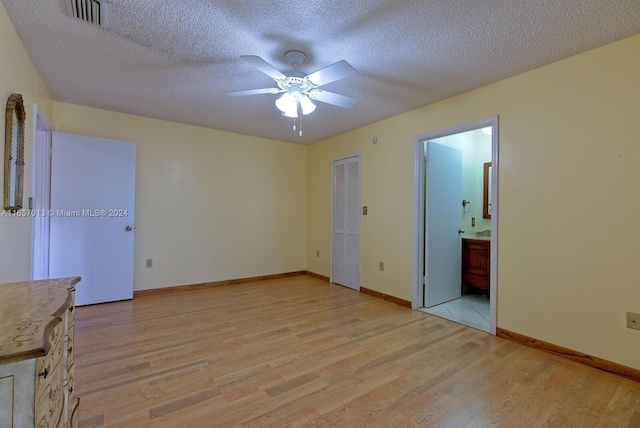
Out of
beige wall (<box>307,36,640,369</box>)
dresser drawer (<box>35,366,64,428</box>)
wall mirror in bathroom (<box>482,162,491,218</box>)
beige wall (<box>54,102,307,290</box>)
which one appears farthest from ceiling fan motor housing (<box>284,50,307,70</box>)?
wall mirror in bathroom (<box>482,162,491,218</box>)

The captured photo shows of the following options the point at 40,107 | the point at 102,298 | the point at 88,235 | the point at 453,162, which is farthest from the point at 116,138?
the point at 453,162

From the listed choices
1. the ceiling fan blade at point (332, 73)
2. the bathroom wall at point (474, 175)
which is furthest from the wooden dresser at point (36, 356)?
the bathroom wall at point (474, 175)

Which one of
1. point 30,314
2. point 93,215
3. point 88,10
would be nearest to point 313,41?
point 88,10

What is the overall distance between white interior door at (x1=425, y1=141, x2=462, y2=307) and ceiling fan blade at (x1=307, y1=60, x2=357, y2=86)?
1.86 m

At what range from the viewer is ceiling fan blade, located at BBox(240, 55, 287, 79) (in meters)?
1.89

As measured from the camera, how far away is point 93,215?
3.47m

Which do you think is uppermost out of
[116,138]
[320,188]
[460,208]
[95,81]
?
[95,81]

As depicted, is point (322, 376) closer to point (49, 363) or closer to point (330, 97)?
point (49, 363)

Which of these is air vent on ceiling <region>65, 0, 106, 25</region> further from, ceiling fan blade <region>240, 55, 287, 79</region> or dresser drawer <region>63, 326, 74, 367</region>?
dresser drawer <region>63, 326, 74, 367</region>

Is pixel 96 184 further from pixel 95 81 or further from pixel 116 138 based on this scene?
pixel 95 81

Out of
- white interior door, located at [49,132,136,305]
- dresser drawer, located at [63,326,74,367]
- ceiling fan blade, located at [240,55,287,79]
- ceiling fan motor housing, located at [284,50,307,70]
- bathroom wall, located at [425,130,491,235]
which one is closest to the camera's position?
dresser drawer, located at [63,326,74,367]

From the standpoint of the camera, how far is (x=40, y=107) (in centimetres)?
275

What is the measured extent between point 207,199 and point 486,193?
13.6 ft

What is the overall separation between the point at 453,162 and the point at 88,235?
4.57 meters
